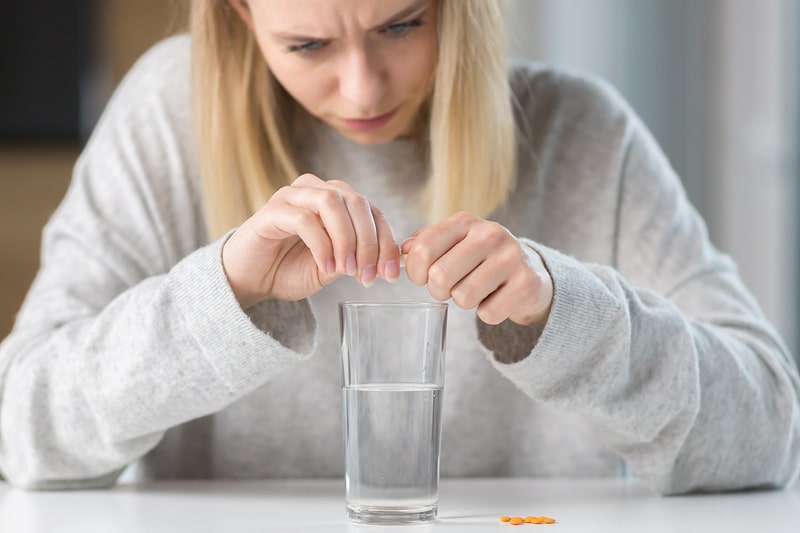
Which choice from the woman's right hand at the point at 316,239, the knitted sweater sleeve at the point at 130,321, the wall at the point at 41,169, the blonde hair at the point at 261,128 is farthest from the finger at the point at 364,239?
the wall at the point at 41,169

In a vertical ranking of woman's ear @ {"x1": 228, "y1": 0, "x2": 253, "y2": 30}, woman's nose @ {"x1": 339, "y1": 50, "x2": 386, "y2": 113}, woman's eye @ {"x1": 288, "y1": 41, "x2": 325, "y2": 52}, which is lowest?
woman's nose @ {"x1": 339, "y1": 50, "x2": 386, "y2": 113}

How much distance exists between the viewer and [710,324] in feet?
4.10

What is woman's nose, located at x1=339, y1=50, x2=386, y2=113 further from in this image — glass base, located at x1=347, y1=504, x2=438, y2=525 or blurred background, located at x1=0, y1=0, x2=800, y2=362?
blurred background, located at x1=0, y1=0, x2=800, y2=362

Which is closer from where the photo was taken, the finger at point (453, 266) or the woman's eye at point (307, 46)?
the finger at point (453, 266)

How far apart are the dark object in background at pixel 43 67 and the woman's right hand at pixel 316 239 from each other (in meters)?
2.51

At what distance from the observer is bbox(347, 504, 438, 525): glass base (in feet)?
→ 2.88

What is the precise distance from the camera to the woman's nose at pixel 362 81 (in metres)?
1.11

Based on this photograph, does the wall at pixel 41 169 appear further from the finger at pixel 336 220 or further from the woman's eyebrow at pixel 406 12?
the finger at pixel 336 220

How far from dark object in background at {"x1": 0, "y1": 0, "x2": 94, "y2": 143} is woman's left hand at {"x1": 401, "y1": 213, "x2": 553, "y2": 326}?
8.69 ft

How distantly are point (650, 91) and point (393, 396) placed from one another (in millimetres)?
2438

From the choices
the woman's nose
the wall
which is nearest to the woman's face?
the woman's nose

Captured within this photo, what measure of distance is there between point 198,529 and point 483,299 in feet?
0.95

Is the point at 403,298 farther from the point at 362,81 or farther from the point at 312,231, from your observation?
the point at 312,231

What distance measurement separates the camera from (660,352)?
1065 mm
